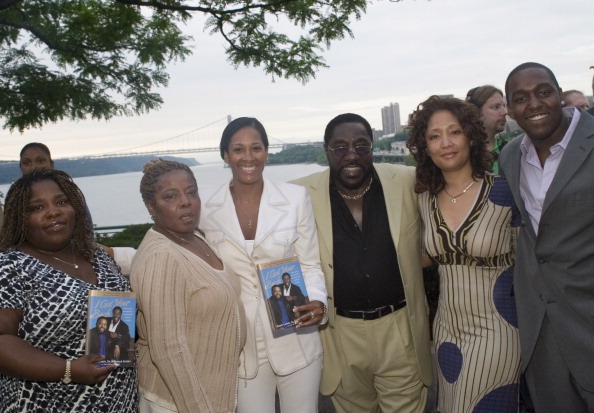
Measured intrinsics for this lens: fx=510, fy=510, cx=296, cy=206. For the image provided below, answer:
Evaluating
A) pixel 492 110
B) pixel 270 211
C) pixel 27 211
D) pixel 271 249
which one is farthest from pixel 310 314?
pixel 492 110

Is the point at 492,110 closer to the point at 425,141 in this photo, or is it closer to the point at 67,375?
the point at 425,141

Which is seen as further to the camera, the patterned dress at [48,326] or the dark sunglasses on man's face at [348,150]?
the dark sunglasses on man's face at [348,150]

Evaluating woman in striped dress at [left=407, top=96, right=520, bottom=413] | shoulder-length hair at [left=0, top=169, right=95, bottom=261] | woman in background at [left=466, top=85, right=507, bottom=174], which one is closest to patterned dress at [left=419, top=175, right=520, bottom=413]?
woman in striped dress at [left=407, top=96, right=520, bottom=413]

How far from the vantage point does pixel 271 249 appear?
308 centimetres

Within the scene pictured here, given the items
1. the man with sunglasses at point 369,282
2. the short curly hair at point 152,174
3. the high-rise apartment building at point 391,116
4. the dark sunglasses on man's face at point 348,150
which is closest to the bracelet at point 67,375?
the short curly hair at point 152,174

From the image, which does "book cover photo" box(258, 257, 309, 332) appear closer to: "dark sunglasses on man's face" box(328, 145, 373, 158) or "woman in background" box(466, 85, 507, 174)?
"dark sunglasses on man's face" box(328, 145, 373, 158)

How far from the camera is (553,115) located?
2.78 metres

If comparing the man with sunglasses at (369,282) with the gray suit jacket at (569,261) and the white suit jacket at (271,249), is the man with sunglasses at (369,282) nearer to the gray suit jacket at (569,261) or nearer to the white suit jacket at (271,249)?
the white suit jacket at (271,249)

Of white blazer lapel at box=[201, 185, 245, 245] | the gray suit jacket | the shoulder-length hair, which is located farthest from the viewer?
white blazer lapel at box=[201, 185, 245, 245]

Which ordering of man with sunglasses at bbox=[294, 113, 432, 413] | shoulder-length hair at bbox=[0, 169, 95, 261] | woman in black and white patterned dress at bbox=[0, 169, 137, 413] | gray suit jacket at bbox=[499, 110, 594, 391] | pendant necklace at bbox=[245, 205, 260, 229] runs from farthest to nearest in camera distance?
man with sunglasses at bbox=[294, 113, 432, 413], pendant necklace at bbox=[245, 205, 260, 229], gray suit jacket at bbox=[499, 110, 594, 391], shoulder-length hair at bbox=[0, 169, 95, 261], woman in black and white patterned dress at bbox=[0, 169, 137, 413]

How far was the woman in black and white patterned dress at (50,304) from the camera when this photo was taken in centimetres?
220

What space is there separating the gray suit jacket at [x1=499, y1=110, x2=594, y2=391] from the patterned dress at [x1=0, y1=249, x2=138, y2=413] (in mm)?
2251

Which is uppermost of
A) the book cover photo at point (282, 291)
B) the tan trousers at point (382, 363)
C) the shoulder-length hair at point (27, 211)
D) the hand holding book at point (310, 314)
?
the shoulder-length hair at point (27, 211)

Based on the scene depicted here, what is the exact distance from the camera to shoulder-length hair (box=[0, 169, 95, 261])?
243 centimetres
